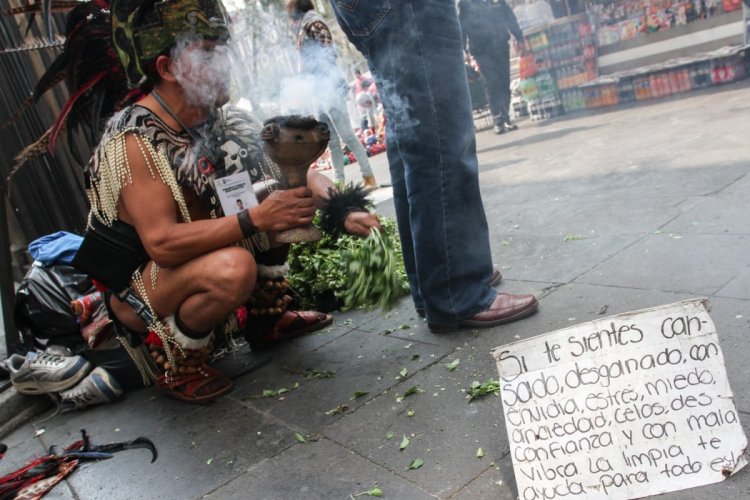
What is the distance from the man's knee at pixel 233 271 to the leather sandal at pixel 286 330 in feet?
2.36

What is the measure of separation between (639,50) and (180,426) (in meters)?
8.39

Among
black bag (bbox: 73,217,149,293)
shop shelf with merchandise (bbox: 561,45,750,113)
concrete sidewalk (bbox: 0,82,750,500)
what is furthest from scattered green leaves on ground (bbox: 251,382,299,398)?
shop shelf with merchandise (bbox: 561,45,750,113)

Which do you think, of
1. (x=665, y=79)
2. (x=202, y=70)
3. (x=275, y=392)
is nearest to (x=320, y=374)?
(x=275, y=392)

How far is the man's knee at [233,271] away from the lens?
2.54 meters

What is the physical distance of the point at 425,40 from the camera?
2.46 metres

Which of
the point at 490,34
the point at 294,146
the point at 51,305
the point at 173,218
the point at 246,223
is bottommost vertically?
the point at 51,305

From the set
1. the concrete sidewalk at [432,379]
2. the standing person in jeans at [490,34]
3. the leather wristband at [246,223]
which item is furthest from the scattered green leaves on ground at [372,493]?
the standing person in jeans at [490,34]

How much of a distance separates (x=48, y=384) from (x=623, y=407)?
280 centimetres

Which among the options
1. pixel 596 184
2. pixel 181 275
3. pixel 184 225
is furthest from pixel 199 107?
pixel 596 184

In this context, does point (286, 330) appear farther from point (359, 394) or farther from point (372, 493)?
point (372, 493)

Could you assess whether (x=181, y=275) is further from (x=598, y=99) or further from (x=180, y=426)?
(x=598, y=99)

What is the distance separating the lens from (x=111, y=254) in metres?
2.72

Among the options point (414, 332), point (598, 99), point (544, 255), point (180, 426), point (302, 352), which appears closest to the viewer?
point (180, 426)

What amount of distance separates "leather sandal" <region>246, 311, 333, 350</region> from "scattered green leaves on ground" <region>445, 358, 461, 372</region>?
1.09m
